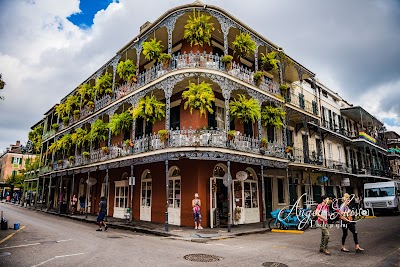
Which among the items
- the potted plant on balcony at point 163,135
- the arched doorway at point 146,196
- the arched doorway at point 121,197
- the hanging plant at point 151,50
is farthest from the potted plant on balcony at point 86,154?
the potted plant on balcony at point 163,135

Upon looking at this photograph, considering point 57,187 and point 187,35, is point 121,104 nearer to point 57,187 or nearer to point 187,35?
point 187,35

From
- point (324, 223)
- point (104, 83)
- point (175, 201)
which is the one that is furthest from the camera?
point (104, 83)

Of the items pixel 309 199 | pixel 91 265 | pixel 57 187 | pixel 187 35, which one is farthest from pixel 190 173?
pixel 57 187

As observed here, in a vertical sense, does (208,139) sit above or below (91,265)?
above

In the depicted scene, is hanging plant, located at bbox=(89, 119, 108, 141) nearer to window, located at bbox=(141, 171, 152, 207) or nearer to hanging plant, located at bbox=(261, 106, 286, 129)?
window, located at bbox=(141, 171, 152, 207)

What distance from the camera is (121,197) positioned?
61.8ft

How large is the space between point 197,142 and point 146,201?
6375 millimetres

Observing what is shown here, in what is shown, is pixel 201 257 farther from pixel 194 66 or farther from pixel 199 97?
pixel 194 66

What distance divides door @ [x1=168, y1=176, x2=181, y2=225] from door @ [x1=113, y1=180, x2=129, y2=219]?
481 centimetres

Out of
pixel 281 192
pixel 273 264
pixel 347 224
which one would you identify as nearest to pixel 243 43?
pixel 281 192

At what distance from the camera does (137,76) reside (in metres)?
16.9

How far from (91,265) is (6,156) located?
67.1 meters

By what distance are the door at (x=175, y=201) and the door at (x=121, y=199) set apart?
15.8 feet

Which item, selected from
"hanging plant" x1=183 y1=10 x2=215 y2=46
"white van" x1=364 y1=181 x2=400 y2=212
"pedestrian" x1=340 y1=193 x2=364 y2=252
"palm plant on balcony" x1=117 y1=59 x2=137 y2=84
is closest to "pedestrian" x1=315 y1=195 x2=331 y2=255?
"pedestrian" x1=340 y1=193 x2=364 y2=252
